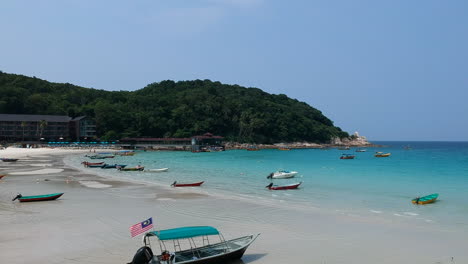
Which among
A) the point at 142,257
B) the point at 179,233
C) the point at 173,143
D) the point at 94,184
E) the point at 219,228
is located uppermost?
Result: the point at 173,143

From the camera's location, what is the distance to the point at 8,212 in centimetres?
2220

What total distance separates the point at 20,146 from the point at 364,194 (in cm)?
10370

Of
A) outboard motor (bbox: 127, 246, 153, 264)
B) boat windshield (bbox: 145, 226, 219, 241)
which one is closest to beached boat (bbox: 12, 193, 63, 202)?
boat windshield (bbox: 145, 226, 219, 241)

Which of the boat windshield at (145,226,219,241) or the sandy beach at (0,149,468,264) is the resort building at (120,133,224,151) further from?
the boat windshield at (145,226,219,241)

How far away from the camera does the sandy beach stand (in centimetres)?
1495

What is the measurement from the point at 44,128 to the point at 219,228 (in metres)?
120

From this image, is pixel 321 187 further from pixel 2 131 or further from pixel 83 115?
pixel 83 115

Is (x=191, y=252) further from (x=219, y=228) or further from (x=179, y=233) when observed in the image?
(x=219, y=228)

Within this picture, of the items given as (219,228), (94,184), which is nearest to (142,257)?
(219,228)

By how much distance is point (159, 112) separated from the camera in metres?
152

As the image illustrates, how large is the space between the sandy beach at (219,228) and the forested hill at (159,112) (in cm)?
11213

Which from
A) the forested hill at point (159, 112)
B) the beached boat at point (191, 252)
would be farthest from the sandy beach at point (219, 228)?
the forested hill at point (159, 112)

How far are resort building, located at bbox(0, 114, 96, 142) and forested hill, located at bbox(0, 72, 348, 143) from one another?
586 centimetres

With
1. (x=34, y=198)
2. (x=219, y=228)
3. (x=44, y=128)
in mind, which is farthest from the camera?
(x=44, y=128)
